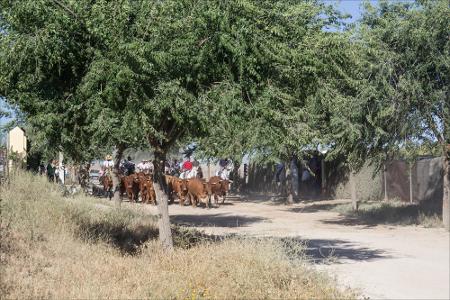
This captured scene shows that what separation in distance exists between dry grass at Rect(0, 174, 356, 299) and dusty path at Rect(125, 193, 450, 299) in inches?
52.8

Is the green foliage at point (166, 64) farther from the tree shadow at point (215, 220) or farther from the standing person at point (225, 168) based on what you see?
the standing person at point (225, 168)

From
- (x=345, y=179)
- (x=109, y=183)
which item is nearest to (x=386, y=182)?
(x=345, y=179)

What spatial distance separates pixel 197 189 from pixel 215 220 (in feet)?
12.5

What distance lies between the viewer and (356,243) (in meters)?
15.4

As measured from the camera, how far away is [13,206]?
13.1 m

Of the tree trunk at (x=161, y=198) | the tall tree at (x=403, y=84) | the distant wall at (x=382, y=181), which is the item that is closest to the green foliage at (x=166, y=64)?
the tree trunk at (x=161, y=198)

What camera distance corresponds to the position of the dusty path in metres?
9.80

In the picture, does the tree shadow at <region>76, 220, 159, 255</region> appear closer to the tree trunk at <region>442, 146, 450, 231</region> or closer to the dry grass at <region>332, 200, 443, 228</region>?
the tree trunk at <region>442, 146, 450, 231</region>

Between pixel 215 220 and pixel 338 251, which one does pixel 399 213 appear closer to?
pixel 215 220

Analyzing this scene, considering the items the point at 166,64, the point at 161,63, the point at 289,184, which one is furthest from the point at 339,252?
the point at 289,184

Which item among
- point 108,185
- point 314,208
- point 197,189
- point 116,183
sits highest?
point 116,183

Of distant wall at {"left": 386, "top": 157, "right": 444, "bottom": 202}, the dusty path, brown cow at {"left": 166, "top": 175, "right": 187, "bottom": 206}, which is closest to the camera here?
the dusty path

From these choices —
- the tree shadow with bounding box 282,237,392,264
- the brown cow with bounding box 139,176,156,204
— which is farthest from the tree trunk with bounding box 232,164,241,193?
the tree shadow with bounding box 282,237,392,264

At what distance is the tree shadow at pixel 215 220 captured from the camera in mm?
19359
